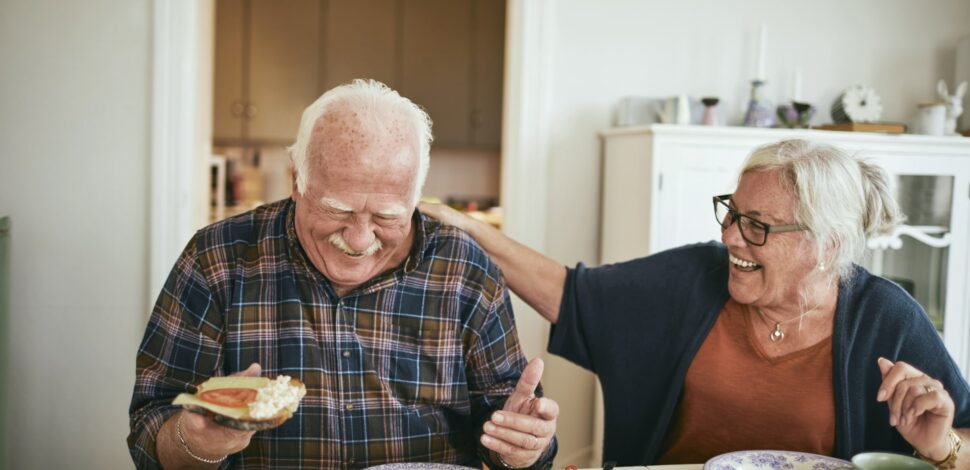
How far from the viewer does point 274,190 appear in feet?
18.1

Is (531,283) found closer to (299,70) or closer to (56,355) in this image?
(56,355)

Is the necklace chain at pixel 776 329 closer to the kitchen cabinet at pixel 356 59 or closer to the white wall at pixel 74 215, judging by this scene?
the white wall at pixel 74 215

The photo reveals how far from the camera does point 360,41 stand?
17.1ft

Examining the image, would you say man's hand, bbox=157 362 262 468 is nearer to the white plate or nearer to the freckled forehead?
the freckled forehead

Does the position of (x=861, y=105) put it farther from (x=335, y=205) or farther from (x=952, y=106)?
(x=335, y=205)

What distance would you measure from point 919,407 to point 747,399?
0.40 meters

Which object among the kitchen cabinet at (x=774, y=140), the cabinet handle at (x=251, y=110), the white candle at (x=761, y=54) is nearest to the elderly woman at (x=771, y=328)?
the kitchen cabinet at (x=774, y=140)

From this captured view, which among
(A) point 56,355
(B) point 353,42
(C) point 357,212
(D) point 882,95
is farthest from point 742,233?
(B) point 353,42

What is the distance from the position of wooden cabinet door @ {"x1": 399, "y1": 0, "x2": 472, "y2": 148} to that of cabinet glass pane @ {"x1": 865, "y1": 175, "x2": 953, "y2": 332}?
2989mm

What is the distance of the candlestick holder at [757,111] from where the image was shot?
294 centimetres

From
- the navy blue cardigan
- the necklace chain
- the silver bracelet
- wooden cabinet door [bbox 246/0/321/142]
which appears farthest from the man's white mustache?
wooden cabinet door [bbox 246/0/321/142]

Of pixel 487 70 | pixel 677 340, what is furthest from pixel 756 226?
pixel 487 70

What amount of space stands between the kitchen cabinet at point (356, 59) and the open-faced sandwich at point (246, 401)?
412 cm

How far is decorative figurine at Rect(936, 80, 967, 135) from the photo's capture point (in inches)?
119
